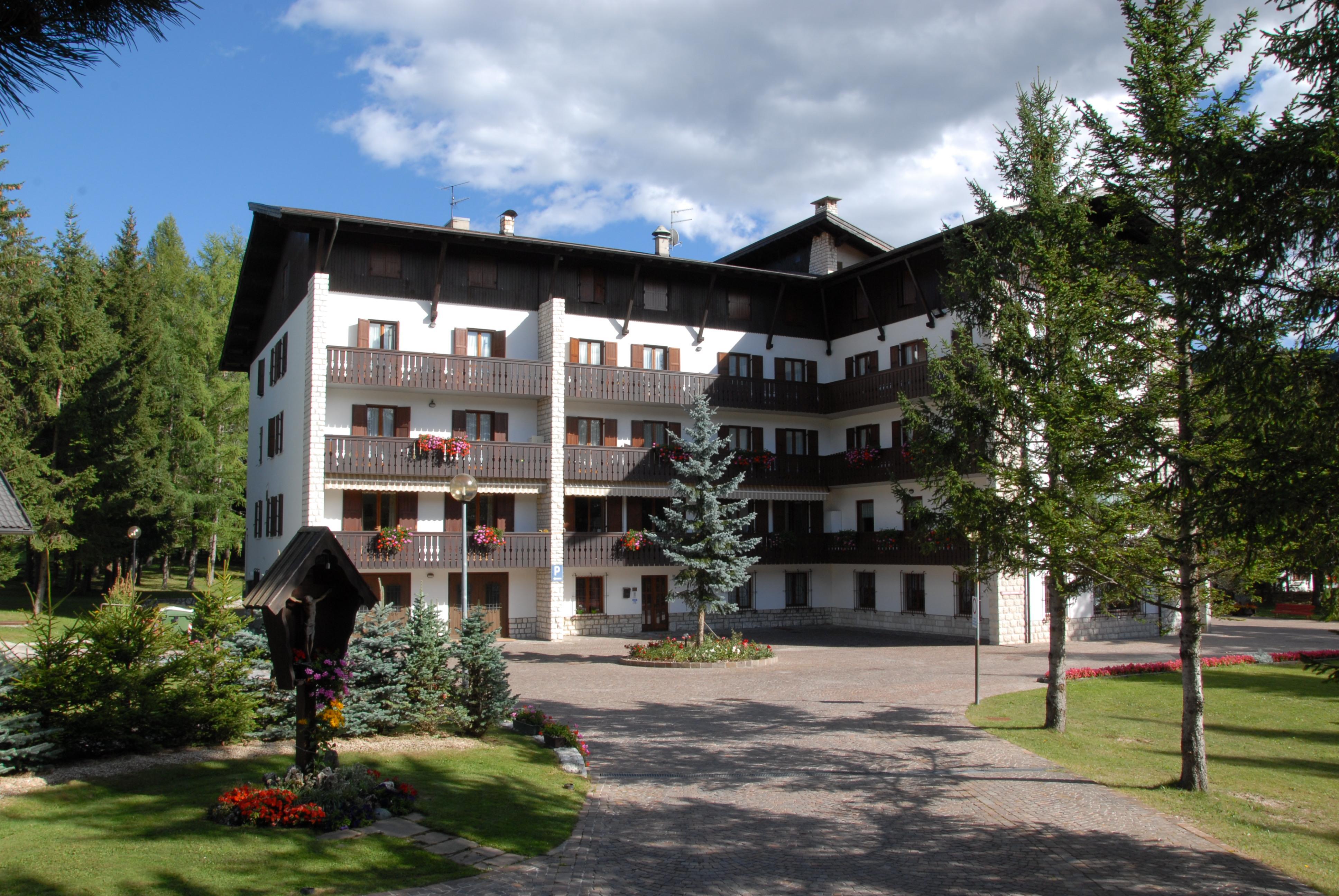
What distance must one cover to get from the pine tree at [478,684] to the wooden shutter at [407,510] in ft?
53.6

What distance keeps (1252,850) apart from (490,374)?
2498 cm

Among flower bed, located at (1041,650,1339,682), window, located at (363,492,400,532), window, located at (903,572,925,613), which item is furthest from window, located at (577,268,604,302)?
flower bed, located at (1041,650,1339,682)

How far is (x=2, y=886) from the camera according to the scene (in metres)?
6.70

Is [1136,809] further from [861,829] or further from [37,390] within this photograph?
[37,390]

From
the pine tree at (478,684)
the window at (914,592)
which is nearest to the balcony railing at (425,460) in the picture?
the window at (914,592)

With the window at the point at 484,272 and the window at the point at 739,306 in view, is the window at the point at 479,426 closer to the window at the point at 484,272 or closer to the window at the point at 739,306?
the window at the point at 484,272

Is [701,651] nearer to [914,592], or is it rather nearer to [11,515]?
[914,592]

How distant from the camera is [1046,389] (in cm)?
1459

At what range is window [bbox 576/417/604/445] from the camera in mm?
33250

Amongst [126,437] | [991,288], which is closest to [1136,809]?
[991,288]

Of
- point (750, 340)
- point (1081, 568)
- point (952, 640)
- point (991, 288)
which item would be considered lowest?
point (952, 640)

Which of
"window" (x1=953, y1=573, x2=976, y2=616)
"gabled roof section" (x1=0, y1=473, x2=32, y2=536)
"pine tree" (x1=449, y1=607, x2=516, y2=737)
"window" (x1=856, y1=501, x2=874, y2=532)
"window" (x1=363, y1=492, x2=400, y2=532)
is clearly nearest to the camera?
"pine tree" (x1=449, y1=607, x2=516, y2=737)

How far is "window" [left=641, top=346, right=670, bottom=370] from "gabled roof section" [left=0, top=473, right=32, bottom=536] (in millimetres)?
20765

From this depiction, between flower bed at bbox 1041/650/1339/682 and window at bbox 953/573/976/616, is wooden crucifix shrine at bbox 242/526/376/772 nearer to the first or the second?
flower bed at bbox 1041/650/1339/682
